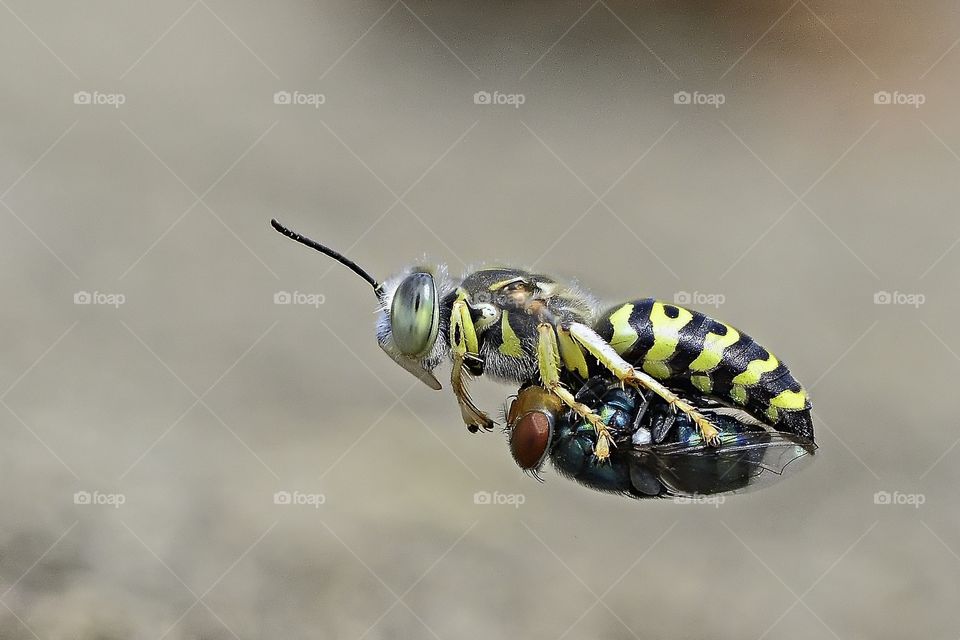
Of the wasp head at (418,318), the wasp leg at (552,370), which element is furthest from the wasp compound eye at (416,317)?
the wasp leg at (552,370)

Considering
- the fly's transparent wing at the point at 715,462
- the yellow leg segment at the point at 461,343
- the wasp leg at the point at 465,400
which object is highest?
the yellow leg segment at the point at 461,343

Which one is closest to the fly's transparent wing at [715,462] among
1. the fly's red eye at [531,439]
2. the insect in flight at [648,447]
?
the insect in flight at [648,447]

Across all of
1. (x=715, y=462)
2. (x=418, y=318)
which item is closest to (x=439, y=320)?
(x=418, y=318)

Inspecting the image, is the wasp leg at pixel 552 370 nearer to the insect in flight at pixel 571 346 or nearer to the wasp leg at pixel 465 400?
the insect in flight at pixel 571 346

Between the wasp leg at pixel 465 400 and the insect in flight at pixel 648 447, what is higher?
the wasp leg at pixel 465 400

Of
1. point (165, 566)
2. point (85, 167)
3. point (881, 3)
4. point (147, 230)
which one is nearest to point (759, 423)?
point (165, 566)

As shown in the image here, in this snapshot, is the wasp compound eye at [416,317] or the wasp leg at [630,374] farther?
the wasp compound eye at [416,317]

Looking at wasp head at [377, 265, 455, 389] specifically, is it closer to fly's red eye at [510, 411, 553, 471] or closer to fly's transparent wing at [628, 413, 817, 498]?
fly's red eye at [510, 411, 553, 471]

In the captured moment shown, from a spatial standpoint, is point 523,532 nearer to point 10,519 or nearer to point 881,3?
point 10,519

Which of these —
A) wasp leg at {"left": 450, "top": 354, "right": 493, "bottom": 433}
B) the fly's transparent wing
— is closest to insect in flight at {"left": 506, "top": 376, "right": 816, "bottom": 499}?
the fly's transparent wing
